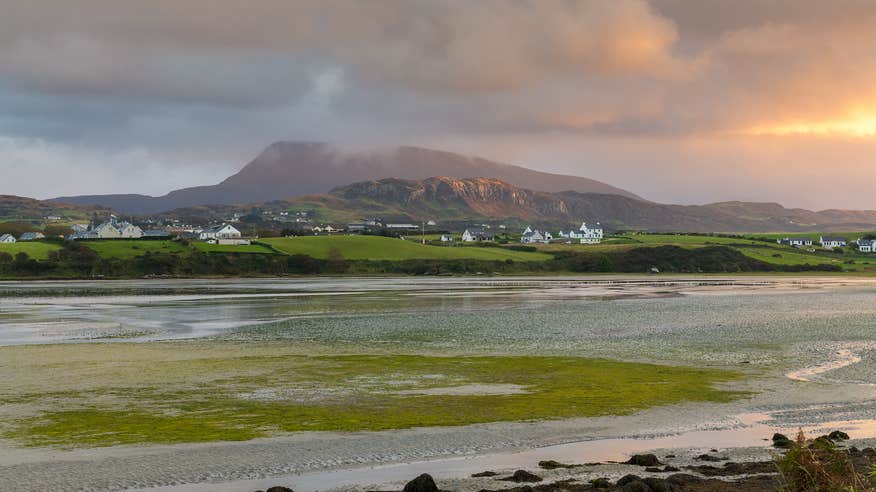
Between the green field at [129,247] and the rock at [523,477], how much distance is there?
144778 mm

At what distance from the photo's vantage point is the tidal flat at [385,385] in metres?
23.0

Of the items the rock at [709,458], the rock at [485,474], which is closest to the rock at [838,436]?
the rock at [709,458]

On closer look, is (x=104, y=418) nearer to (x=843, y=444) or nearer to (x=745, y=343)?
(x=843, y=444)

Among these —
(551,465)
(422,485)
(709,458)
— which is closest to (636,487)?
(551,465)

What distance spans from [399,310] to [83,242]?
10849 cm

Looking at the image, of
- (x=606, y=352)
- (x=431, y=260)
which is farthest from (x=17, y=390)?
(x=431, y=260)

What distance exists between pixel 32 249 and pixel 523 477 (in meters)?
156

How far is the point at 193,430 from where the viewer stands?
2531cm

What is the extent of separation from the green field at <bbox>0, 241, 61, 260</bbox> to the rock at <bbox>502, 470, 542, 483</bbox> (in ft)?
486

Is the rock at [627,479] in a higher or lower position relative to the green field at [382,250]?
lower

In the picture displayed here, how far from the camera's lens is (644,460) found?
68.7 feet

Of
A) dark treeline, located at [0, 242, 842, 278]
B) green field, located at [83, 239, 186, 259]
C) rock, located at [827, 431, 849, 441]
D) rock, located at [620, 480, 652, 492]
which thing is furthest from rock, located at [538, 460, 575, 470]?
green field, located at [83, 239, 186, 259]

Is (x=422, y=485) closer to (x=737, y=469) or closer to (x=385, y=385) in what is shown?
(x=737, y=469)

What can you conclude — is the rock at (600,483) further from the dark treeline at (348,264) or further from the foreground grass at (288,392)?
the dark treeline at (348,264)
